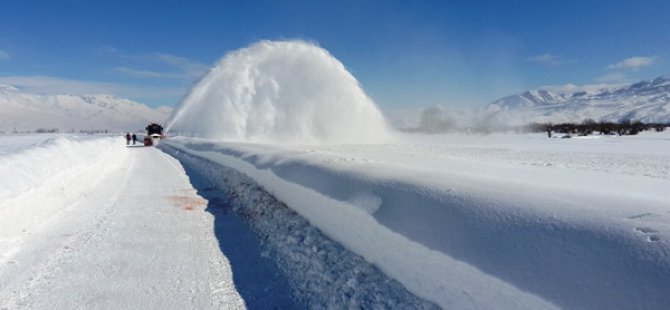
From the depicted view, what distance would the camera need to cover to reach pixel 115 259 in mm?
5699

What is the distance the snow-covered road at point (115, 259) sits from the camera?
4.46m

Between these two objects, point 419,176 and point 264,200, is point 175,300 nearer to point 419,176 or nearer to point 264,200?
point 419,176

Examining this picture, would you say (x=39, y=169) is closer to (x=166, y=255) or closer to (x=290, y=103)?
(x=166, y=255)

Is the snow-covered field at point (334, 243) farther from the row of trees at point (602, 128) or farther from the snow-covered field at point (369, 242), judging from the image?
the row of trees at point (602, 128)

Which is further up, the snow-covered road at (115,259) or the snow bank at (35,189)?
the snow bank at (35,189)

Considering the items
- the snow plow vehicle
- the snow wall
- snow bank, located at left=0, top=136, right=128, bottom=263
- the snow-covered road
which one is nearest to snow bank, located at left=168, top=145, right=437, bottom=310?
the snow-covered road


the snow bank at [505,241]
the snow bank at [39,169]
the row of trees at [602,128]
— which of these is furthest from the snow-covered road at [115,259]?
the row of trees at [602,128]

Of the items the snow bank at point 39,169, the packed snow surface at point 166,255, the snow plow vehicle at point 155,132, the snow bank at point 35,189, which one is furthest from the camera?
the snow plow vehicle at point 155,132

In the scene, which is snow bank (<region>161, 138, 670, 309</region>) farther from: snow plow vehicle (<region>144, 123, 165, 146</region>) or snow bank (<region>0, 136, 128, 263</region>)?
snow plow vehicle (<region>144, 123, 165, 146</region>)

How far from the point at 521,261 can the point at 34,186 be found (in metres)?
9.15

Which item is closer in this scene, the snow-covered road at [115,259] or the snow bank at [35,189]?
the snow-covered road at [115,259]

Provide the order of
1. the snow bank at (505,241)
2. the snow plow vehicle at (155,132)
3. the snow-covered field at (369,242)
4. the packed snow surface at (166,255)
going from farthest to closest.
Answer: the snow plow vehicle at (155,132) < the packed snow surface at (166,255) < the snow-covered field at (369,242) < the snow bank at (505,241)

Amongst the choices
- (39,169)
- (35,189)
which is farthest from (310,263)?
(39,169)

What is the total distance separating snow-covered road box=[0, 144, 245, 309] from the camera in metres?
4.46
